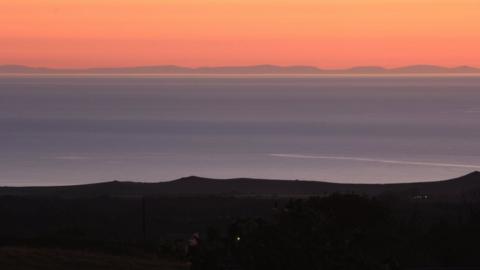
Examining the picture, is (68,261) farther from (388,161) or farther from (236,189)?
(388,161)

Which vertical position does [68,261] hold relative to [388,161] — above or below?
below

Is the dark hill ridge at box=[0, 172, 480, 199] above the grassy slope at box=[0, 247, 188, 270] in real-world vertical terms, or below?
above

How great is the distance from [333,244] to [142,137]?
79.3 metres

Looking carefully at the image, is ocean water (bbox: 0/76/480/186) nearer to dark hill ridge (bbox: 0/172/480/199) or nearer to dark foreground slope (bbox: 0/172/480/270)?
dark hill ridge (bbox: 0/172/480/199)

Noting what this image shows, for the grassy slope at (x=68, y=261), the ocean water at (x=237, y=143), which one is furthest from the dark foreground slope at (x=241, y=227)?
the ocean water at (x=237, y=143)

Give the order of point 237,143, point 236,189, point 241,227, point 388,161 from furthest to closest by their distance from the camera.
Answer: point 237,143
point 388,161
point 236,189
point 241,227

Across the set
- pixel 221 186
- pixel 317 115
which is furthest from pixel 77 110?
pixel 221 186

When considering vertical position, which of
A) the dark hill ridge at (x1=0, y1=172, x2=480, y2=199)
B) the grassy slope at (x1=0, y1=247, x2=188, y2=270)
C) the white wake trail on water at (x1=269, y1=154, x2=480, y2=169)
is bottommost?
the grassy slope at (x1=0, y1=247, x2=188, y2=270)

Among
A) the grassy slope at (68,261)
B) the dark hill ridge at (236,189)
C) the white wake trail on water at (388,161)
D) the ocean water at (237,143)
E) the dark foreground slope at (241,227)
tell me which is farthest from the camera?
the white wake trail on water at (388,161)

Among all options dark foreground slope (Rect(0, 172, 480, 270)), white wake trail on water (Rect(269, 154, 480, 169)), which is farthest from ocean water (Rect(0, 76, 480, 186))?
dark foreground slope (Rect(0, 172, 480, 270))

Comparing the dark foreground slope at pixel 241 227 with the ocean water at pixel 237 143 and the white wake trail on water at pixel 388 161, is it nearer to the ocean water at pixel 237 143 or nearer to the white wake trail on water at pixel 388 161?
the ocean water at pixel 237 143

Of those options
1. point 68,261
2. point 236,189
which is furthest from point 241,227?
point 236,189

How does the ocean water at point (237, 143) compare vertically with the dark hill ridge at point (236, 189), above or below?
above

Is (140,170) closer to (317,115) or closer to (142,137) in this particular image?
(142,137)
